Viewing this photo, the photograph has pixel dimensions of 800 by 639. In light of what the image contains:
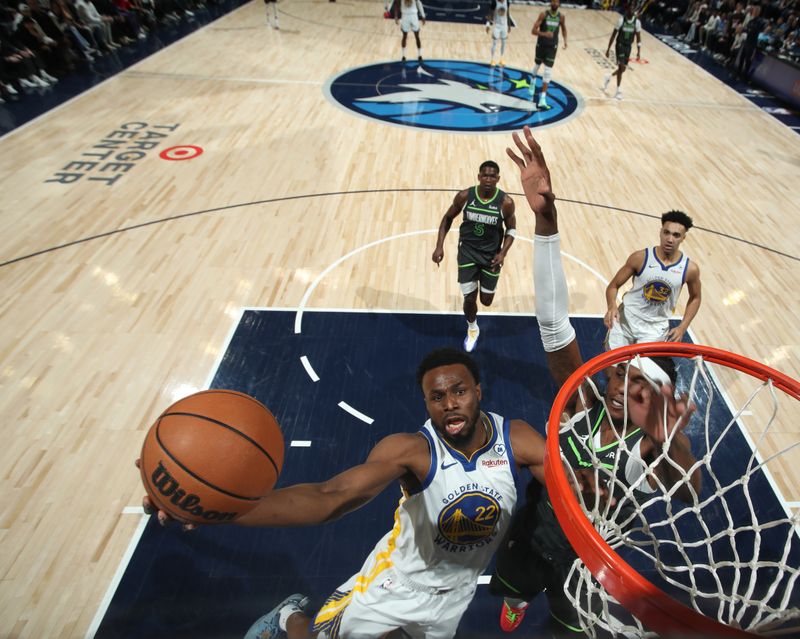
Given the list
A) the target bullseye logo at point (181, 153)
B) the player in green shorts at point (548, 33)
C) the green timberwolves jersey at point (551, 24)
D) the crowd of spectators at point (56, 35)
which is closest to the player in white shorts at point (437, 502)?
the target bullseye logo at point (181, 153)

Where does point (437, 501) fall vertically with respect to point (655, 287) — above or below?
above

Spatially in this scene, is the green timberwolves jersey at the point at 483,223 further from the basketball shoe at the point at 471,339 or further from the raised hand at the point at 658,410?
the raised hand at the point at 658,410

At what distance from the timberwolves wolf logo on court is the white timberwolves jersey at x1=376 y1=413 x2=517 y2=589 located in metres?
8.38

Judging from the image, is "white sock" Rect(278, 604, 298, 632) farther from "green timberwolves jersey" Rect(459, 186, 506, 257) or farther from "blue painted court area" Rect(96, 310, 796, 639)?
"green timberwolves jersey" Rect(459, 186, 506, 257)

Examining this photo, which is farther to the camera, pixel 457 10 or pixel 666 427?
pixel 457 10

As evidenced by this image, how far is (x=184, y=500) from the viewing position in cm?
169

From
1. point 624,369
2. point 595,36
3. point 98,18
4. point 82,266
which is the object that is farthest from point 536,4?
point 624,369

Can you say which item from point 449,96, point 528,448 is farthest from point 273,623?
point 449,96

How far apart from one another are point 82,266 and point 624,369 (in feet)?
19.0

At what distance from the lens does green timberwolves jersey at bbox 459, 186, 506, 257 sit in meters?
4.34

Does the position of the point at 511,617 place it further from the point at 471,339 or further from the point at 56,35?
the point at 56,35

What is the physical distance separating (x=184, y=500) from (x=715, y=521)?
3.44 meters

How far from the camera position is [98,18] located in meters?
12.1

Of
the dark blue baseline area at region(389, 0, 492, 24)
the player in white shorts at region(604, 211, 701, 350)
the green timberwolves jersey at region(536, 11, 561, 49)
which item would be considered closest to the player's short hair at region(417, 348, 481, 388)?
the player in white shorts at region(604, 211, 701, 350)
